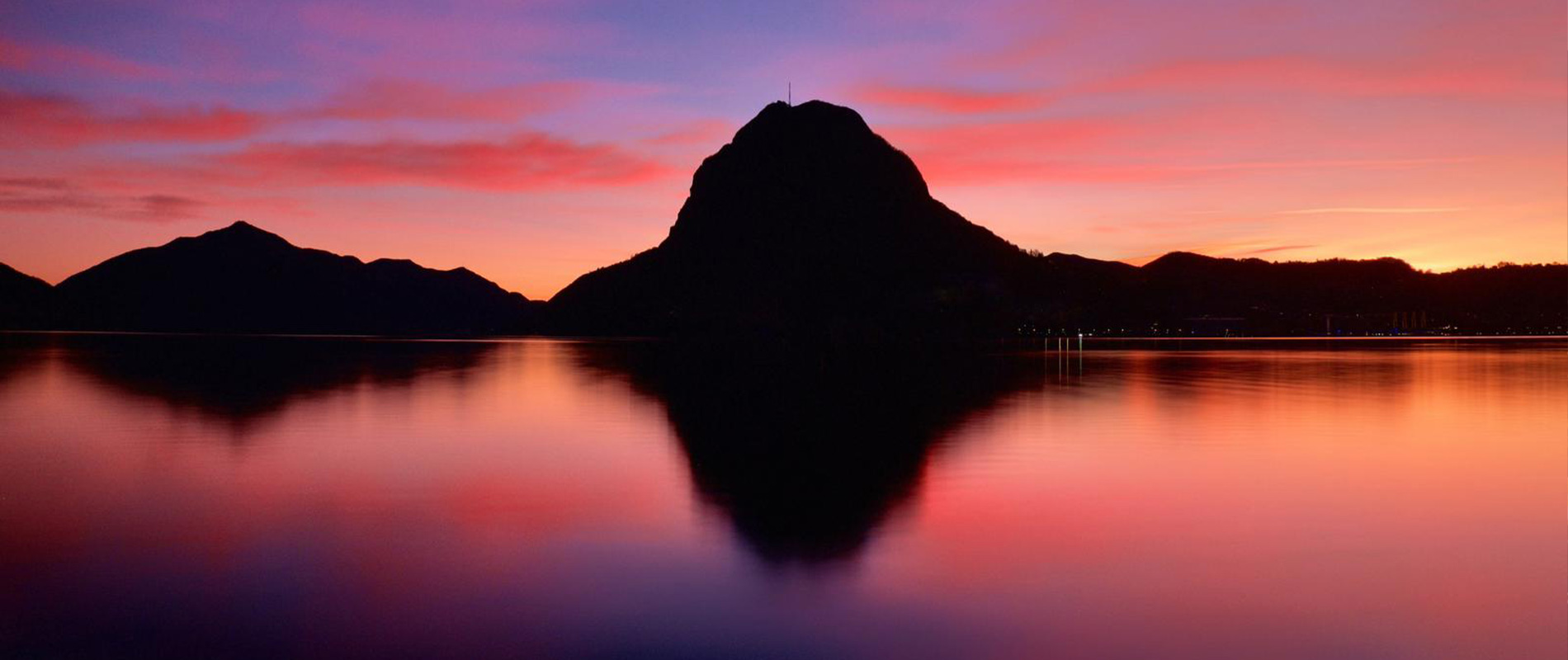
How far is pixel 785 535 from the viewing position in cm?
1300

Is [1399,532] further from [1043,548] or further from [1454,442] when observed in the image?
[1454,442]

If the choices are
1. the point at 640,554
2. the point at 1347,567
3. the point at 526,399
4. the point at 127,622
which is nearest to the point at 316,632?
the point at 127,622

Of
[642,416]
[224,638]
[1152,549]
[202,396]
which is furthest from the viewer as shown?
[202,396]

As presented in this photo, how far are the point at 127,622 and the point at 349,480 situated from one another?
9.29 m

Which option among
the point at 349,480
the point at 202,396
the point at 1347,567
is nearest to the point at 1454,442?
the point at 1347,567

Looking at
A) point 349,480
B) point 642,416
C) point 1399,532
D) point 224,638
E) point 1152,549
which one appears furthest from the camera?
point 642,416

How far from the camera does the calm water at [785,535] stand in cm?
895

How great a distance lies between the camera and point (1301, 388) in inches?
1796

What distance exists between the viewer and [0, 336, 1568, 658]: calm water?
29.4 feet

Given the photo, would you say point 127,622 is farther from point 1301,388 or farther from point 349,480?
point 1301,388

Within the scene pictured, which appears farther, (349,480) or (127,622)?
(349,480)

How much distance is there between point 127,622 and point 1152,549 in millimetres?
10939

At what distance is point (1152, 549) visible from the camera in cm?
1247

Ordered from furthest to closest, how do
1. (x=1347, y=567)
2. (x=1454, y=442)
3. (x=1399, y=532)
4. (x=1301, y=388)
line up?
(x=1301, y=388) < (x=1454, y=442) < (x=1399, y=532) < (x=1347, y=567)
